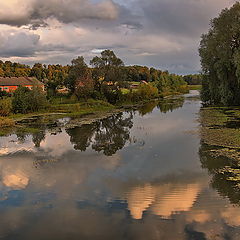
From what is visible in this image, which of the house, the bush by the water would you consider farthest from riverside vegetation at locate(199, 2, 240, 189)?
the house

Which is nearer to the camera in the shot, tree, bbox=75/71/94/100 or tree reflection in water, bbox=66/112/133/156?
tree reflection in water, bbox=66/112/133/156

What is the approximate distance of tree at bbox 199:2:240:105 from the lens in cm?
3148

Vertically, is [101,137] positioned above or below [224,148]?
below

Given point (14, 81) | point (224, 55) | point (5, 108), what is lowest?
point (5, 108)

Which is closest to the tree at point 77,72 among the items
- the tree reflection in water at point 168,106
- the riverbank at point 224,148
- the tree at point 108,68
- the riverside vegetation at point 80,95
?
the riverside vegetation at point 80,95

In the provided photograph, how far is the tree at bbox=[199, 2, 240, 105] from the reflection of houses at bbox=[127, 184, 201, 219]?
21965 mm

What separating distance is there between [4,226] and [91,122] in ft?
72.6

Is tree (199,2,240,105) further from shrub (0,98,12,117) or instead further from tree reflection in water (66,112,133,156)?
shrub (0,98,12,117)

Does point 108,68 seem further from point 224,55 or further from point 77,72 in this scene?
point 224,55

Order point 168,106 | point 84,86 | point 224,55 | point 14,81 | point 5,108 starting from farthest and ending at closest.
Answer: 1. point 14,81
2. point 168,106
3. point 84,86
4. point 5,108
5. point 224,55

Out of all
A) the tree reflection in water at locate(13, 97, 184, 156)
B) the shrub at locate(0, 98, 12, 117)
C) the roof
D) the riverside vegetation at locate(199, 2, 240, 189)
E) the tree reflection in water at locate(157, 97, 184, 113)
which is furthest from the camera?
the roof

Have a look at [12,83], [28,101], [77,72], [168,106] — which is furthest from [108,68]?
[12,83]

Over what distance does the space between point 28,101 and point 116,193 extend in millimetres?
29901

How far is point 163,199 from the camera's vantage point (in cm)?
1006
